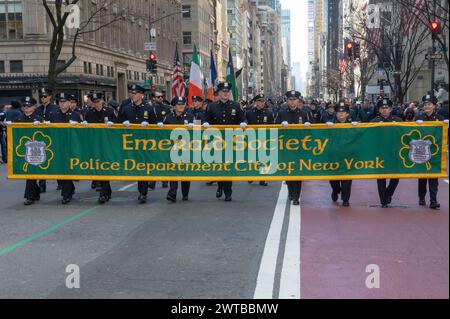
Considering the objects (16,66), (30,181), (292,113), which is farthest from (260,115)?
(16,66)

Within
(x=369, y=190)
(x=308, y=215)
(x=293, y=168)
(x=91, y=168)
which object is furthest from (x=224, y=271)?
(x=369, y=190)

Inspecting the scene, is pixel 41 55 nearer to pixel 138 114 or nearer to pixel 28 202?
pixel 138 114

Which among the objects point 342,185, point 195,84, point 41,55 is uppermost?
point 41,55

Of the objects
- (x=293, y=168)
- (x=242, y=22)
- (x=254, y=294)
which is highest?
(x=242, y=22)

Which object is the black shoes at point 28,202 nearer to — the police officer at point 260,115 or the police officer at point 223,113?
the police officer at point 223,113

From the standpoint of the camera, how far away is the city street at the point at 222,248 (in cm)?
611

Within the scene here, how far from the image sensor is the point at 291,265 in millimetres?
6969

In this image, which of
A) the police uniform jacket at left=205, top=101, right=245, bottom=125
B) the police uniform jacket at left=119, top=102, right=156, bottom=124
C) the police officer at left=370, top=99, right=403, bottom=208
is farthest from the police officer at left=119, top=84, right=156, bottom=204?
the police officer at left=370, top=99, right=403, bottom=208

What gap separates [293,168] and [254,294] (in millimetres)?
5958

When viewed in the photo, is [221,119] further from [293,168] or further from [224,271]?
[224,271]

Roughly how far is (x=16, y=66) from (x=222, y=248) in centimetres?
4133

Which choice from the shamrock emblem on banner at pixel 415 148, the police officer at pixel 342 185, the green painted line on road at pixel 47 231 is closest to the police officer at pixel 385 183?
the shamrock emblem on banner at pixel 415 148

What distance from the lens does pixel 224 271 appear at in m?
6.82

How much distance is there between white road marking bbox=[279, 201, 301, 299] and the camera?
5.97 m
